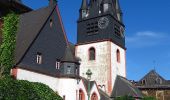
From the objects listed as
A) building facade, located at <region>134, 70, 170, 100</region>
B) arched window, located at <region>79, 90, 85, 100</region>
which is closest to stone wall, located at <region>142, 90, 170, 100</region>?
building facade, located at <region>134, 70, 170, 100</region>

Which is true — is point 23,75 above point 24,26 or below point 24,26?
below

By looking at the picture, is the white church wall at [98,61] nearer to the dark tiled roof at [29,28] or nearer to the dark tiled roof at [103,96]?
the dark tiled roof at [103,96]

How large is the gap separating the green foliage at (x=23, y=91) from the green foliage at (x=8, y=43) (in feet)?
4.66

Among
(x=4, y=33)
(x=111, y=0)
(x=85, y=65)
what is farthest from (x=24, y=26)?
(x=111, y=0)

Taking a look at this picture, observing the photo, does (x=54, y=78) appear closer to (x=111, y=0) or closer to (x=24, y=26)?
(x=24, y=26)

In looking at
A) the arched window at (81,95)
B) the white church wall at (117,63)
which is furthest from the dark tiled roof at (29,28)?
the white church wall at (117,63)

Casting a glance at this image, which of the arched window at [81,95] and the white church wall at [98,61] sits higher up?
the white church wall at [98,61]

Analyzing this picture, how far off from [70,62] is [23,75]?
338 inches

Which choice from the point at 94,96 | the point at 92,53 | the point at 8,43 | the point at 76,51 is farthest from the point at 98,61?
the point at 8,43

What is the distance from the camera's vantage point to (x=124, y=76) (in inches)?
2341

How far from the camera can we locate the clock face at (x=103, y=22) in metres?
57.4

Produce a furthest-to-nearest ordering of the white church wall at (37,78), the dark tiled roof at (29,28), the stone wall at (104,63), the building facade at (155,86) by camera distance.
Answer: the building facade at (155,86) → the stone wall at (104,63) → the dark tiled roof at (29,28) → the white church wall at (37,78)

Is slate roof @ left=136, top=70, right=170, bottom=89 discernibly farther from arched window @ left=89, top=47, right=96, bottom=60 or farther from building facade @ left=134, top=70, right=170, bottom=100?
arched window @ left=89, top=47, right=96, bottom=60

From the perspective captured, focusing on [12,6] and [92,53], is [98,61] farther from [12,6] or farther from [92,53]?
[12,6]
